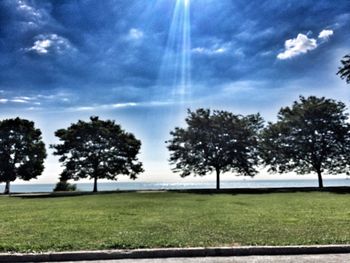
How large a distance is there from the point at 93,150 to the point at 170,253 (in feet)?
117

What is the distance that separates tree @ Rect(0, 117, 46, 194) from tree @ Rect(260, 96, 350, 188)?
27897mm

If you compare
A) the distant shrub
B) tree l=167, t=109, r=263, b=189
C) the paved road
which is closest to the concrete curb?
the paved road

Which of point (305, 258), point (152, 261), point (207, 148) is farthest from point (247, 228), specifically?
point (207, 148)

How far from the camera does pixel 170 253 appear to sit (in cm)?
695

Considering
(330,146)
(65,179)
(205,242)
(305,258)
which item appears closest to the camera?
(305,258)

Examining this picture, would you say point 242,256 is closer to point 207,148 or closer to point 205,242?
point 205,242

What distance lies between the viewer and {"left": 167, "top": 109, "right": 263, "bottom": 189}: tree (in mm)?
41281

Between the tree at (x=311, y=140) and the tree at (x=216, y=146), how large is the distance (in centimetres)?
222

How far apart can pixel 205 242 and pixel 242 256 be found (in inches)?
42.1

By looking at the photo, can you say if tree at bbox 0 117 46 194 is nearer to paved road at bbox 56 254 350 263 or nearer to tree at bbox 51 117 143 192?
tree at bbox 51 117 143 192

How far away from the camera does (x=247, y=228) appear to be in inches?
380

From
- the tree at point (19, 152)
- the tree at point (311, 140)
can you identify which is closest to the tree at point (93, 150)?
the tree at point (19, 152)

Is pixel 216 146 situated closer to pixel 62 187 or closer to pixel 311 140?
pixel 311 140

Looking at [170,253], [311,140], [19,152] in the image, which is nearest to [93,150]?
[19,152]
